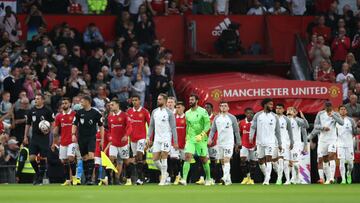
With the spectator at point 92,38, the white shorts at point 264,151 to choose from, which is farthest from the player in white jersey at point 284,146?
the spectator at point 92,38

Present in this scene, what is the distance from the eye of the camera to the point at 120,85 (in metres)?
34.9

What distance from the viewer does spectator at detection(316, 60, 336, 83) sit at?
3694cm

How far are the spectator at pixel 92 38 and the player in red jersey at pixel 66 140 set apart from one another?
7450mm

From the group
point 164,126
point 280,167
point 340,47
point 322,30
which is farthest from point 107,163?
point 322,30

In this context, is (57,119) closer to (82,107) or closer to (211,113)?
(82,107)

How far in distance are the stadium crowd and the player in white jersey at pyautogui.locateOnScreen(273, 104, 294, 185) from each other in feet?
1.59

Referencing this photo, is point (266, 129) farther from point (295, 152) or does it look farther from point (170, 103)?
point (170, 103)

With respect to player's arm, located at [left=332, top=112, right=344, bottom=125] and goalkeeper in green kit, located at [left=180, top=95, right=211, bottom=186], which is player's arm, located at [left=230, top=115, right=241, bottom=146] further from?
player's arm, located at [left=332, top=112, right=344, bottom=125]

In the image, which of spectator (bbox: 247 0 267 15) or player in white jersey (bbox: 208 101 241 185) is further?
spectator (bbox: 247 0 267 15)

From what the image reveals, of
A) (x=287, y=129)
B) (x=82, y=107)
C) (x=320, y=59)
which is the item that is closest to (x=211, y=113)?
(x=287, y=129)

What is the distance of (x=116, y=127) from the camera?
96.0ft

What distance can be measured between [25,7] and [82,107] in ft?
31.6

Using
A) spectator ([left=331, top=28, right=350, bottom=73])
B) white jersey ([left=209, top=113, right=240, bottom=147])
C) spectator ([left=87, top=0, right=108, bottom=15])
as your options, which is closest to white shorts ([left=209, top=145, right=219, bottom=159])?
white jersey ([left=209, top=113, right=240, bottom=147])

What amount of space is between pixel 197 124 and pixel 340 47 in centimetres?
1077
